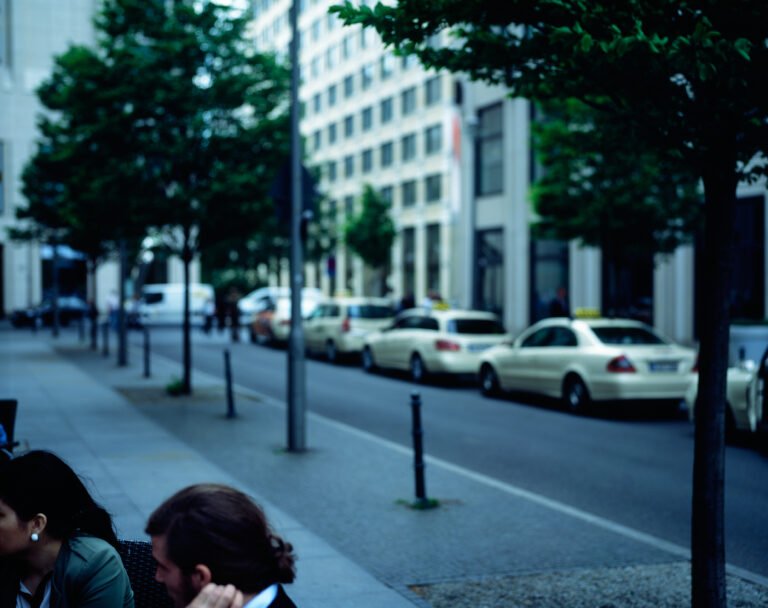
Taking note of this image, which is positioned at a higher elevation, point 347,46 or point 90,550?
point 347,46

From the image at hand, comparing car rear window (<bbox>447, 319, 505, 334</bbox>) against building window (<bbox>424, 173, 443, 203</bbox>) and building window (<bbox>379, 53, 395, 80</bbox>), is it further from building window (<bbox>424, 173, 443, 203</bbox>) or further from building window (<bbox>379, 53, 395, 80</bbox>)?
building window (<bbox>379, 53, 395, 80</bbox>)

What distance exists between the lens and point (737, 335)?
16.6m

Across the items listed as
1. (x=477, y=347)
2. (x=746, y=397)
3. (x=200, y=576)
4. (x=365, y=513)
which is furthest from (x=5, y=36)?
(x=200, y=576)

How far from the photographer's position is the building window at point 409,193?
59.8m

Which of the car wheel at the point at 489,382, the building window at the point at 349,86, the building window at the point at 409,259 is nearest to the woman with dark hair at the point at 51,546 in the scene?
the car wheel at the point at 489,382

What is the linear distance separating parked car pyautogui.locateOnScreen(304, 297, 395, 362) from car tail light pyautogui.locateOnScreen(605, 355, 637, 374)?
1119 centimetres

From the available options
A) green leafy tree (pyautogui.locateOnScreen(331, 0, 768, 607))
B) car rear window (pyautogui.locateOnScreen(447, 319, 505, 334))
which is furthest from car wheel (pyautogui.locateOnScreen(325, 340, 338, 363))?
green leafy tree (pyautogui.locateOnScreen(331, 0, 768, 607))

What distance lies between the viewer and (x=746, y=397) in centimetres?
1219

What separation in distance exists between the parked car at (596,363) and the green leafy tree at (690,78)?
922 cm

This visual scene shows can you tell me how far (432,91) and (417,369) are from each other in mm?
36806

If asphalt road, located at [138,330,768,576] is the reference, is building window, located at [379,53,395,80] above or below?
above

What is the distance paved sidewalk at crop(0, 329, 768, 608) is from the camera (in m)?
6.33

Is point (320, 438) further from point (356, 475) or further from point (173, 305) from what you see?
point (173, 305)

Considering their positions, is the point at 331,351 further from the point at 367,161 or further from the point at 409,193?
the point at 367,161
